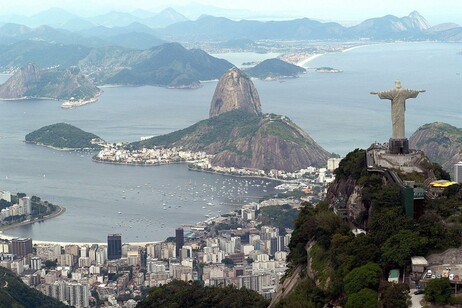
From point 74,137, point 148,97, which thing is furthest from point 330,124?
point 148,97

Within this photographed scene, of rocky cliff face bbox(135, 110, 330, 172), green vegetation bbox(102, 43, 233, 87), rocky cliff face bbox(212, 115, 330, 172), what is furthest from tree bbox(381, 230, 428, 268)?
green vegetation bbox(102, 43, 233, 87)

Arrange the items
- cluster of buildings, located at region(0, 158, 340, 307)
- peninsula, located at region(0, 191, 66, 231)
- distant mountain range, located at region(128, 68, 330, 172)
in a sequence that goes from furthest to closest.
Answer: distant mountain range, located at region(128, 68, 330, 172), peninsula, located at region(0, 191, 66, 231), cluster of buildings, located at region(0, 158, 340, 307)

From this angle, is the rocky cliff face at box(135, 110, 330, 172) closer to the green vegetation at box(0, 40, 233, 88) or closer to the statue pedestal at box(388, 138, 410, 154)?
the green vegetation at box(0, 40, 233, 88)

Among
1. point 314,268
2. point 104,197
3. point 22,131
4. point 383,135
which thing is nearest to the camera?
point 314,268

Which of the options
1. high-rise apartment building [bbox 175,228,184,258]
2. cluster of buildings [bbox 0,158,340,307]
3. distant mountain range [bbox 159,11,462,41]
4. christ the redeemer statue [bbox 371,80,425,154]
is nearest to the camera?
christ the redeemer statue [bbox 371,80,425,154]

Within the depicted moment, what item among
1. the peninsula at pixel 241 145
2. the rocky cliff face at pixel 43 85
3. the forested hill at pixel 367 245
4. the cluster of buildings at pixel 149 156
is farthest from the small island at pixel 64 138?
the forested hill at pixel 367 245

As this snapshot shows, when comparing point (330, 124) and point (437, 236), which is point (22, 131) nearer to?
point (330, 124)

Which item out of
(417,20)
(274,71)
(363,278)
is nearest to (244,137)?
(363,278)
